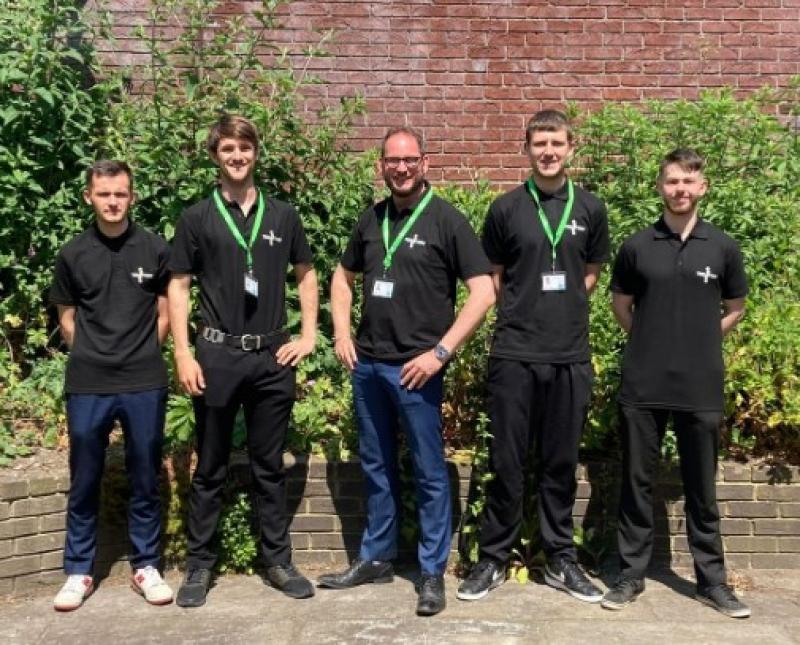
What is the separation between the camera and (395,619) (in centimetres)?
438

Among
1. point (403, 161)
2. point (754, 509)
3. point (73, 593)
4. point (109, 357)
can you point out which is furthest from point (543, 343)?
point (73, 593)

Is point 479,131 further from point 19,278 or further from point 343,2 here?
point 19,278

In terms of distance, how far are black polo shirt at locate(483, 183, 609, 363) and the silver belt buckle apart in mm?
1113

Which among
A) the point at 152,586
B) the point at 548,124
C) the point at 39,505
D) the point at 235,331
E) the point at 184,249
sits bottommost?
the point at 152,586

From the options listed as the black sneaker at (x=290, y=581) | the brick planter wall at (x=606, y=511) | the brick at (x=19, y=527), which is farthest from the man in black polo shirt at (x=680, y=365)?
the brick at (x=19, y=527)

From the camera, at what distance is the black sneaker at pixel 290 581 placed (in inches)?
183

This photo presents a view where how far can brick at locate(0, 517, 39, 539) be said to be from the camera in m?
4.76

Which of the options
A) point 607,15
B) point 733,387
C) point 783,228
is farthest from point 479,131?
point 733,387

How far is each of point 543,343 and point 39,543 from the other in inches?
107

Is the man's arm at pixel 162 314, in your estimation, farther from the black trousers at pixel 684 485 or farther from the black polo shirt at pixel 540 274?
the black trousers at pixel 684 485

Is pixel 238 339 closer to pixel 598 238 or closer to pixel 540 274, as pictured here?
pixel 540 274

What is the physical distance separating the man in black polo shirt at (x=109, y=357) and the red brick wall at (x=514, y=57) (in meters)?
3.28

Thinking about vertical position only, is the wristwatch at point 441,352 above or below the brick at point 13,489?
above

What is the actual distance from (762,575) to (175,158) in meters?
4.19
